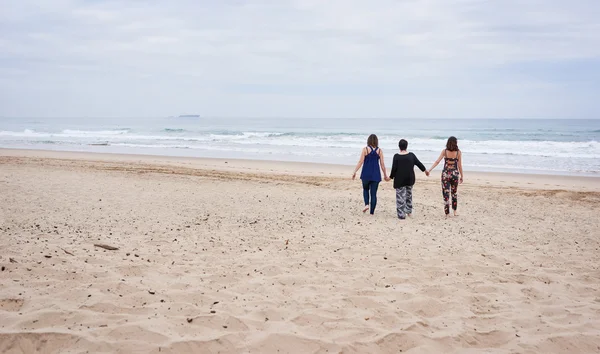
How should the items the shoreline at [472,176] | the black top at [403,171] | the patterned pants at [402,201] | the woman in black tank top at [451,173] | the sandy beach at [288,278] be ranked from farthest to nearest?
the shoreline at [472,176]
the woman in black tank top at [451,173]
the black top at [403,171]
the patterned pants at [402,201]
the sandy beach at [288,278]

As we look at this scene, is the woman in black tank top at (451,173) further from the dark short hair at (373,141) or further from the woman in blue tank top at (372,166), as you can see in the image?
the dark short hair at (373,141)

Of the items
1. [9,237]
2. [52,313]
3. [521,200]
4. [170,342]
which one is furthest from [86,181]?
[521,200]

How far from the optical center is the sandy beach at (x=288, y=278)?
3.63 m

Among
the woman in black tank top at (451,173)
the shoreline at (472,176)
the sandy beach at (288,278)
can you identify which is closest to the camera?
the sandy beach at (288,278)

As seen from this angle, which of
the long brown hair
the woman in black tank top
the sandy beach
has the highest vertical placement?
the long brown hair

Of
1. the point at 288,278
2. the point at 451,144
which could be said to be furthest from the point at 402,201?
the point at 288,278

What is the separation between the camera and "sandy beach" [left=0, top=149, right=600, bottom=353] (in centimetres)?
363

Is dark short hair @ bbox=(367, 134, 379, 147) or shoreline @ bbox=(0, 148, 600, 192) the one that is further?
shoreline @ bbox=(0, 148, 600, 192)

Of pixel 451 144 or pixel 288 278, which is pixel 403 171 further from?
pixel 288 278

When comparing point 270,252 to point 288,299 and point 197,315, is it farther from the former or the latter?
point 197,315

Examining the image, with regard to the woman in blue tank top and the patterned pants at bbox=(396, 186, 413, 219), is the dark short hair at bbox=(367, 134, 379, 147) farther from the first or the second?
the patterned pants at bbox=(396, 186, 413, 219)

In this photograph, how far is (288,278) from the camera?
16.3 ft

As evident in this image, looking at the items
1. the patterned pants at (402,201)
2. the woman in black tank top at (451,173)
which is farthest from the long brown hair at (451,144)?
the patterned pants at (402,201)

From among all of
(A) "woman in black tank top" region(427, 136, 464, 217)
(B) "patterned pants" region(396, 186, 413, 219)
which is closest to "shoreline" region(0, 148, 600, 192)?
(A) "woman in black tank top" region(427, 136, 464, 217)
